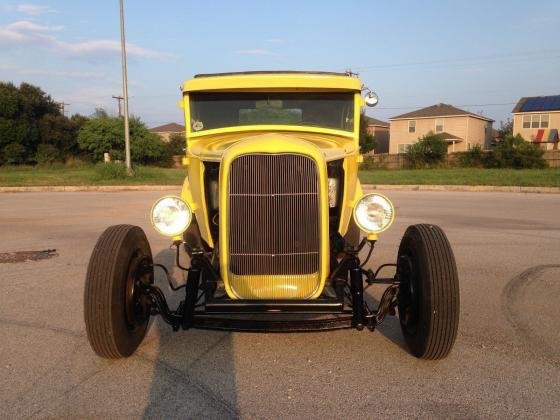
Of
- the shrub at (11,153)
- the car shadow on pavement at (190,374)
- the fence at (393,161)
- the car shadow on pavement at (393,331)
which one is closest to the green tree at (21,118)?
the shrub at (11,153)

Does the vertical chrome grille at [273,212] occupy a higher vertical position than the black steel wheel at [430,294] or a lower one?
higher

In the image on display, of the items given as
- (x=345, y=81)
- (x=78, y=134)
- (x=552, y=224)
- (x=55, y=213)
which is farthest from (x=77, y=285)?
(x=78, y=134)

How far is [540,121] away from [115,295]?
182 ft

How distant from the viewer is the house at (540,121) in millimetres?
50781

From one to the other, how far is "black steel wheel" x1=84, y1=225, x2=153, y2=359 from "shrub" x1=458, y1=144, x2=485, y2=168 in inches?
1518

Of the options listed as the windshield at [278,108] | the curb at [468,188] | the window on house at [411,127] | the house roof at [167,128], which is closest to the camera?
the windshield at [278,108]

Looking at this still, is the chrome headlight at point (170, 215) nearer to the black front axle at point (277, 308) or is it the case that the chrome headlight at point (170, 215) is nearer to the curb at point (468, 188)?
the black front axle at point (277, 308)

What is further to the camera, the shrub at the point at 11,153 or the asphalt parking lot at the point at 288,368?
the shrub at the point at 11,153

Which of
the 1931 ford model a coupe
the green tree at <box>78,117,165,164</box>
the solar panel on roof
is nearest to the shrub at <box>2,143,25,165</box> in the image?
the green tree at <box>78,117,165,164</box>

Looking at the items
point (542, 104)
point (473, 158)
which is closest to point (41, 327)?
point (473, 158)

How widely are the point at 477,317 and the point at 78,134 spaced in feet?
148

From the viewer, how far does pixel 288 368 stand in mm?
3943

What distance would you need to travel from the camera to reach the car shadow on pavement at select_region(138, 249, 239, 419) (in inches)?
130

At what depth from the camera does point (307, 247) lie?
153 inches
